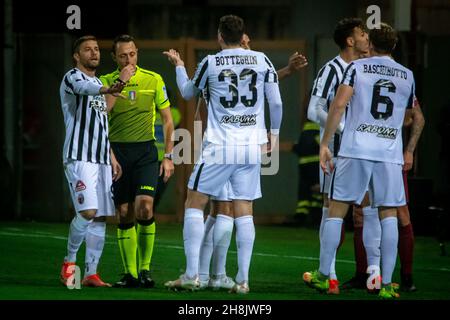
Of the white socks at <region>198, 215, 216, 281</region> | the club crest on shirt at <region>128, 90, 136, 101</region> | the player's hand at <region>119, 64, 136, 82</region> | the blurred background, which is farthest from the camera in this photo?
the blurred background

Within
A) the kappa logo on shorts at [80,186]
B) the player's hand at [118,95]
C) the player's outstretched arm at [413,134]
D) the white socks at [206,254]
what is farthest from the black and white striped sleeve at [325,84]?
the kappa logo on shorts at [80,186]

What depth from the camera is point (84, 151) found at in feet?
37.0

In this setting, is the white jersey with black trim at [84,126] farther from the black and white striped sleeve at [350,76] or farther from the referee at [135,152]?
the black and white striped sleeve at [350,76]

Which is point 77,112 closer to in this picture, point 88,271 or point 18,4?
point 88,271

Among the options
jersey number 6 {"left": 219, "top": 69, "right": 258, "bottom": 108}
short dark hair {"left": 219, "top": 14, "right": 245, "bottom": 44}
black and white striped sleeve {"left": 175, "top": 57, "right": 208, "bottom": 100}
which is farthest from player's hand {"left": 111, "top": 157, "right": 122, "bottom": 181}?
short dark hair {"left": 219, "top": 14, "right": 245, "bottom": 44}

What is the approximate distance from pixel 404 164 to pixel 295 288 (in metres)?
1.38

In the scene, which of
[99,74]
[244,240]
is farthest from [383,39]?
[99,74]

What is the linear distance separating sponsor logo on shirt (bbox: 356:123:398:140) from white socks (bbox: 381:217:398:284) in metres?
0.63

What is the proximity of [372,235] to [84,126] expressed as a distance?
2.49 meters

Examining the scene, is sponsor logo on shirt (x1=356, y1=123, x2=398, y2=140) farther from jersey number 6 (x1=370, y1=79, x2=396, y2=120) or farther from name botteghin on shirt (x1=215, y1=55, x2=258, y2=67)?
name botteghin on shirt (x1=215, y1=55, x2=258, y2=67)

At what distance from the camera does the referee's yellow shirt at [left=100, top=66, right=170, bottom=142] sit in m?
11.6

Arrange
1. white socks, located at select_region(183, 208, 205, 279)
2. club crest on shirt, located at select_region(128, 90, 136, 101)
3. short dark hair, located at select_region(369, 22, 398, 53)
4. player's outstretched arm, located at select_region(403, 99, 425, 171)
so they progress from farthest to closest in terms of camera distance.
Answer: club crest on shirt, located at select_region(128, 90, 136, 101), player's outstretched arm, located at select_region(403, 99, 425, 171), white socks, located at select_region(183, 208, 205, 279), short dark hair, located at select_region(369, 22, 398, 53)

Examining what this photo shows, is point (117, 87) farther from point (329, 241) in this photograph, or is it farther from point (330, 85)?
point (329, 241)

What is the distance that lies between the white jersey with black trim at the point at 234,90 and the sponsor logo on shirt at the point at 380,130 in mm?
805
